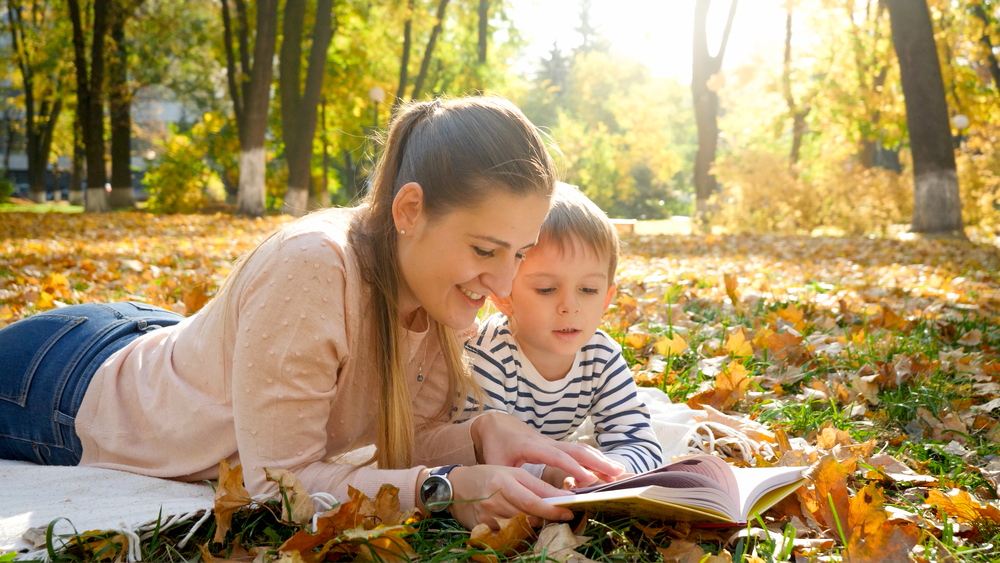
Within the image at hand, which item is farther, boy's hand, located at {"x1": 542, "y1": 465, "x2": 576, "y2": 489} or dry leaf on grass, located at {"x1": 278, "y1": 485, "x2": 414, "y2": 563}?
boy's hand, located at {"x1": 542, "y1": 465, "x2": 576, "y2": 489}

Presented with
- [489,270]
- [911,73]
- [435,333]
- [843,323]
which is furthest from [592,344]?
[911,73]

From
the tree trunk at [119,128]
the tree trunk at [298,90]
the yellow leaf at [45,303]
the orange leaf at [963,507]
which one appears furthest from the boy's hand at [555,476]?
the tree trunk at [119,128]

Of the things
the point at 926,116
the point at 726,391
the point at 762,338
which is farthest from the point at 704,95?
the point at 726,391

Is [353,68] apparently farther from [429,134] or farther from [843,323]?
[429,134]

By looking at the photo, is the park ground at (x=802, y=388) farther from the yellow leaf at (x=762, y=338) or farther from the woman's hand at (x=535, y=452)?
the woman's hand at (x=535, y=452)

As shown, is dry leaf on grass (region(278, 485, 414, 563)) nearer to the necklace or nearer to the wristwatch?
the wristwatch

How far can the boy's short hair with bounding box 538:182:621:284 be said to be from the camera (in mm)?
2219

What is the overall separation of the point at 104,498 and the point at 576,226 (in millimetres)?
1484

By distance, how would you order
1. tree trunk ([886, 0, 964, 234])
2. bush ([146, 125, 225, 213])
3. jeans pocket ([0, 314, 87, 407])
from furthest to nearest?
bush ([146, 125, 225, 213]) → tree trunk ([886, 0, 964, 234]) → jeans pocket ([0, 314, 87, 407])

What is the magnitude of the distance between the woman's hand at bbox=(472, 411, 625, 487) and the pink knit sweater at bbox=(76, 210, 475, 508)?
11 centimetres

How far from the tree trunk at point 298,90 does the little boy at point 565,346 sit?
1249 centimetres

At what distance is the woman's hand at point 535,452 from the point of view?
1812mm

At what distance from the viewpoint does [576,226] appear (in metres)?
2.22

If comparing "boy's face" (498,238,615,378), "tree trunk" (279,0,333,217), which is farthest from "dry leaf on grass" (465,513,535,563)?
"tree trunk" (279,0,333,217)
